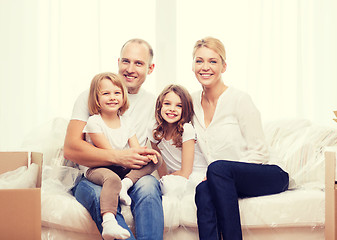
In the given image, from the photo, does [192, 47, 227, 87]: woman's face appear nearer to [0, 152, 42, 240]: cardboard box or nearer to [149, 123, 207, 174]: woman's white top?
[149, 123, 207, 174]: woman's white top

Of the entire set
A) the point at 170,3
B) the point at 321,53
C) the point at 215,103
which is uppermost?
the point at 170,3

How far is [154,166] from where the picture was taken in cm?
192

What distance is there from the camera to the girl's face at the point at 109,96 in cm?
195

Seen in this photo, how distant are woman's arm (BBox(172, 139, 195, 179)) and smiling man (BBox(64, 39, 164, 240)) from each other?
202mm

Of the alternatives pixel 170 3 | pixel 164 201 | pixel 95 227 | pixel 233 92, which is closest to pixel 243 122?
pixel 233 92

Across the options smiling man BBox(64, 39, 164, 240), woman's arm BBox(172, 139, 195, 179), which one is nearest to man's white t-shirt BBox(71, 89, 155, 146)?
smiling man BBox(64, 39, 164, 240)

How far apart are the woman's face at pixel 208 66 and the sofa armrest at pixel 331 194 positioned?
63 cm

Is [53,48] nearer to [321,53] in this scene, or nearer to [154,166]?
[154,166]

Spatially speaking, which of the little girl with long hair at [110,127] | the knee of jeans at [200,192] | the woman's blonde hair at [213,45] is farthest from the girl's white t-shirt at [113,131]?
the woman's blonde hair at [213,45]

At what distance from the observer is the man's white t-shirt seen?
2.03 metres

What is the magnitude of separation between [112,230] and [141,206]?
20cm

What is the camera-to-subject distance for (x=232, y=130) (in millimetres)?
2057

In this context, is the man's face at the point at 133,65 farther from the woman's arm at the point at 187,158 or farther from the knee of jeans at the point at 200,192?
the knee of jeans at the point at 200,192

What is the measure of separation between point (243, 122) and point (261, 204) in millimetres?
412
